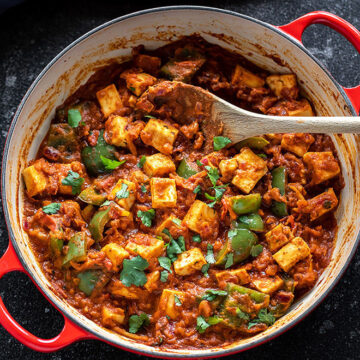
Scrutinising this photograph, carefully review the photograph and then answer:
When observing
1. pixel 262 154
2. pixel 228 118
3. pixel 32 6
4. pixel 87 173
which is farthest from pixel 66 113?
pixel 262 154

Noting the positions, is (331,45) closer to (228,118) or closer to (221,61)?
(221,61)

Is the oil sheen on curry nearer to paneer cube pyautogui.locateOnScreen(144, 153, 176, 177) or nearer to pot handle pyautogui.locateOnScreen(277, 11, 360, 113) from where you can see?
paneer cube pyautogui.locateOnScreen(144, 153, 176, 177)

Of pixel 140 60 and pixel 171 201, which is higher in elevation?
pixel 140 60

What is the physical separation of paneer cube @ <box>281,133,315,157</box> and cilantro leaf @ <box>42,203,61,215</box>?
1738mm

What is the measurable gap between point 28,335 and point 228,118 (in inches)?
80.0

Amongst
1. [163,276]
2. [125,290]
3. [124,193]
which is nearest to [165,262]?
[163,276]

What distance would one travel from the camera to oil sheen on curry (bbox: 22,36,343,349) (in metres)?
3.45

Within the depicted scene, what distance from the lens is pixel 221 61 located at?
4008 mm

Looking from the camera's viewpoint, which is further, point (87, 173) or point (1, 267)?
point (87, 173)

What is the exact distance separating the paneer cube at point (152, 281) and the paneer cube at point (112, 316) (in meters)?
0.26

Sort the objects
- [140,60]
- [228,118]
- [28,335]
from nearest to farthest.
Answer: [28,335] → [228,118] → [140,60]

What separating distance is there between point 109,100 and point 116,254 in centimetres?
123

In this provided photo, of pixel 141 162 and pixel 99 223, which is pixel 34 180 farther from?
pixel 141 162

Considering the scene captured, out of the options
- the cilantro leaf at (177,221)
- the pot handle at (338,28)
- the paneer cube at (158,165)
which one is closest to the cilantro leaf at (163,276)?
the cilantro leaf at (177,221)
